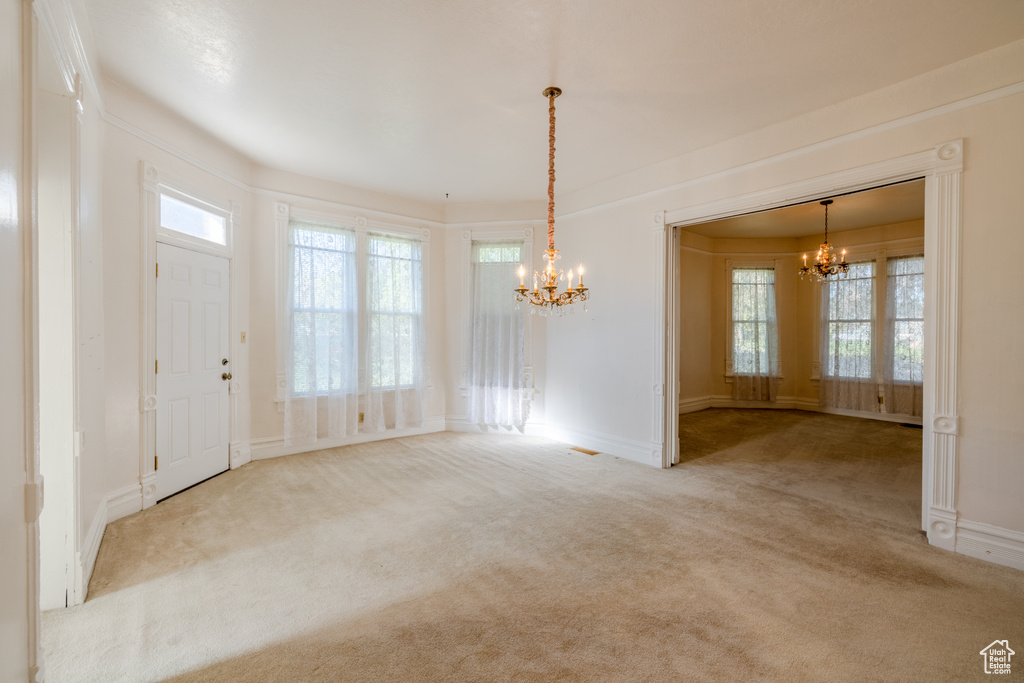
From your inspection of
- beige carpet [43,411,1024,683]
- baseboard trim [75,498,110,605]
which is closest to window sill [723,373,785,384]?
beige carpet [43,411,1024,683]

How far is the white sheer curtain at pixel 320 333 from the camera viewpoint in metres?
5.05

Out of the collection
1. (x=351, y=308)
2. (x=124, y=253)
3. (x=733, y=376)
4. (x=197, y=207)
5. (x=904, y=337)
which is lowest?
(x=733, y=376)

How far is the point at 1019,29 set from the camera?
102 inches

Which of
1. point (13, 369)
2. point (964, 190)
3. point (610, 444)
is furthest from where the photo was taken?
point (610, 444)

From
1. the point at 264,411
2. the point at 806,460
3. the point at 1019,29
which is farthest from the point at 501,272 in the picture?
the point at 1019,29

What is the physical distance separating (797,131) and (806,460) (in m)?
3.31

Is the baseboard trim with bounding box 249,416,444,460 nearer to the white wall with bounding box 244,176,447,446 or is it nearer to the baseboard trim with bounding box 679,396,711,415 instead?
the white wall with bounding box 244,176,447,446

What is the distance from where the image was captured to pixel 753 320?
8.27 meters

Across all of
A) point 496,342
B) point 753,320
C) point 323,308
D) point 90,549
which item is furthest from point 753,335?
point 90,549

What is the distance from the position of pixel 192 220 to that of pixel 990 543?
20.7ft

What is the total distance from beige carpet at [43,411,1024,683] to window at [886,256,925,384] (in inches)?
137

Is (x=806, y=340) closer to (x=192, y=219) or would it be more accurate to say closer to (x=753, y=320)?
(x=753, y=320)

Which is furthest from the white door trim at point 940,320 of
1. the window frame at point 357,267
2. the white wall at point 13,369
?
the window frame at point 357,267

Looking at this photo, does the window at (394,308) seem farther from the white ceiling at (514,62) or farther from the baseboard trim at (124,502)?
the baseboard trim at (124,502)
